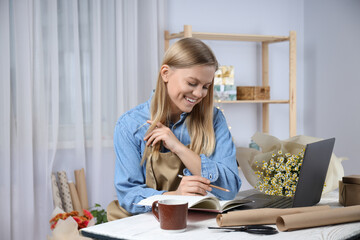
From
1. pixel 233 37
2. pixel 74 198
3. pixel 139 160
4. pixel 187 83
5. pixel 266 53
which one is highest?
pixel 233 37

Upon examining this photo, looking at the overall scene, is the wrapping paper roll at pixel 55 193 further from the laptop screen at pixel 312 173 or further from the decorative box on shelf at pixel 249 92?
the laptop screen at pixel 312 173

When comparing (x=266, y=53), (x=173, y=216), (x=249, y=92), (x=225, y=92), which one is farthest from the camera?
(x=266, y=53)

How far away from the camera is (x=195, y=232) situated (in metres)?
1.18

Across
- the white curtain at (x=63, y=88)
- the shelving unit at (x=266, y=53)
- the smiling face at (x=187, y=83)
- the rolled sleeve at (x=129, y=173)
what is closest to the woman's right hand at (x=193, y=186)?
the rolled sleeve at (x=129, y=173)

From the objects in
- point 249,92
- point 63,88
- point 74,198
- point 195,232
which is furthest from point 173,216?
point 249,92

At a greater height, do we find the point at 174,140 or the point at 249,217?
the point at 174,140

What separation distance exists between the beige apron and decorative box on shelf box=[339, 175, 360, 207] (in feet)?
1.90

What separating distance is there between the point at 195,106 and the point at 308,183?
574 mm

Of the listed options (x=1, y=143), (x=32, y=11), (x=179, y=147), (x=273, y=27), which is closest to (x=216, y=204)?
(x=179, y=147)

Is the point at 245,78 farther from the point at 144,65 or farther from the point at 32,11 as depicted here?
the point at 32,11

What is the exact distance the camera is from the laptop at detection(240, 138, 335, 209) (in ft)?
4.50

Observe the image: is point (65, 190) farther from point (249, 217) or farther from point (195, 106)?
point (249, 217)

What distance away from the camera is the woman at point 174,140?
166cm

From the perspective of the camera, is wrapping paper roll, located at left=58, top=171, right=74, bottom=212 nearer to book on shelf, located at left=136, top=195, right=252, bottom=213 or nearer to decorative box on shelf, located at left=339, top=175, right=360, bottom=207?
book on shelf, located at left=136, top=195, right=252, bottom=213
